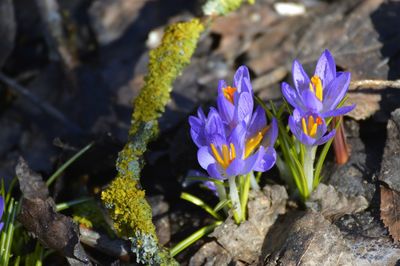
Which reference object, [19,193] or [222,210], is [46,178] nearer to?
[19,193]

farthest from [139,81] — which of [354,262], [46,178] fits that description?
[354,262]

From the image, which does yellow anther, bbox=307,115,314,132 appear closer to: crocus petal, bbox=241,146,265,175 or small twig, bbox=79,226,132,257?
crocus petal, bbox=241,146,265,175

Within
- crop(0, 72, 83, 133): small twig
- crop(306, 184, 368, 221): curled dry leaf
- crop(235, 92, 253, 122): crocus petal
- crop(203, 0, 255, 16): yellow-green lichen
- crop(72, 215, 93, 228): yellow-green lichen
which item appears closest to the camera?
crop(235, 92, 253, 122): crocus petal

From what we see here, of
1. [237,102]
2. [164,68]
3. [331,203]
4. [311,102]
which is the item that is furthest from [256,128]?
[164,68]

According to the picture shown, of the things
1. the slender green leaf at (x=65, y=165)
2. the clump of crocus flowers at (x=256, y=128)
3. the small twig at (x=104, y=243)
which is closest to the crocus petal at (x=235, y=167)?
the clump of crocus flowers at (x=256, y=128)

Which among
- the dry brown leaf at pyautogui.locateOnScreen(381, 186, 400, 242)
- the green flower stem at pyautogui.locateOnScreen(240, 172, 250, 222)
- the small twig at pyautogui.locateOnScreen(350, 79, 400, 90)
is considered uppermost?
the small twig at pyautogui.locateOnScreen(350, 79, 400, 90)

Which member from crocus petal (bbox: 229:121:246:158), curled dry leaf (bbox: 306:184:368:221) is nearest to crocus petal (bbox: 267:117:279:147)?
crocus petal (bbox: 229:121:246:158)
